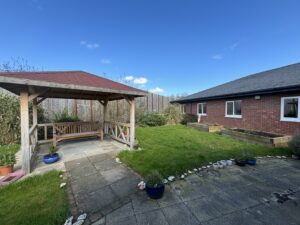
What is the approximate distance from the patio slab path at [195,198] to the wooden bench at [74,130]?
245cm

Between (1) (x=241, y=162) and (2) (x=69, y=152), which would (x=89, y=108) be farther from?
(1) (x=241, y=162)

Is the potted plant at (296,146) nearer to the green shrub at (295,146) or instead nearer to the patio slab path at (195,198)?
the green shrub at (295,146)

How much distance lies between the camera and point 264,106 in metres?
8.52

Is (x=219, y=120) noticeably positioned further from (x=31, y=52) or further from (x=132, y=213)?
(x=31, y=52)

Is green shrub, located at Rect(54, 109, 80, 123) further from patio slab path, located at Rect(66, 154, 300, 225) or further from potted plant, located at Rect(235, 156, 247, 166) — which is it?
potted plant, located at Rect(235, 156, 247, 166)

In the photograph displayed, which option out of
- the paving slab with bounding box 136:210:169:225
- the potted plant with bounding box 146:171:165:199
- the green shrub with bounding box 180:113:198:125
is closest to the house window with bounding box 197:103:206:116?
A: the green shrub with bounding box 180:113:198:125

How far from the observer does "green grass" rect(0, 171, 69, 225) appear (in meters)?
2.38

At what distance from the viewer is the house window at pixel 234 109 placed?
10109mm

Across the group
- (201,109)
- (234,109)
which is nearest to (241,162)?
(234,109)

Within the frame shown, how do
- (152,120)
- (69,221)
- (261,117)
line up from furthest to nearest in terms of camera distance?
1. (152,120)
2. (261,117)
3. (69,221)

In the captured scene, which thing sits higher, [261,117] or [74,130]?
[261,117]

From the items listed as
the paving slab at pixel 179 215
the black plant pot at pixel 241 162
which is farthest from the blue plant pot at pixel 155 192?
the black plant pot at pixel 241 162

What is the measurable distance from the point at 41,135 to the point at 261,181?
29.1 ft

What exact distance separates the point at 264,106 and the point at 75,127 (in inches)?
380
